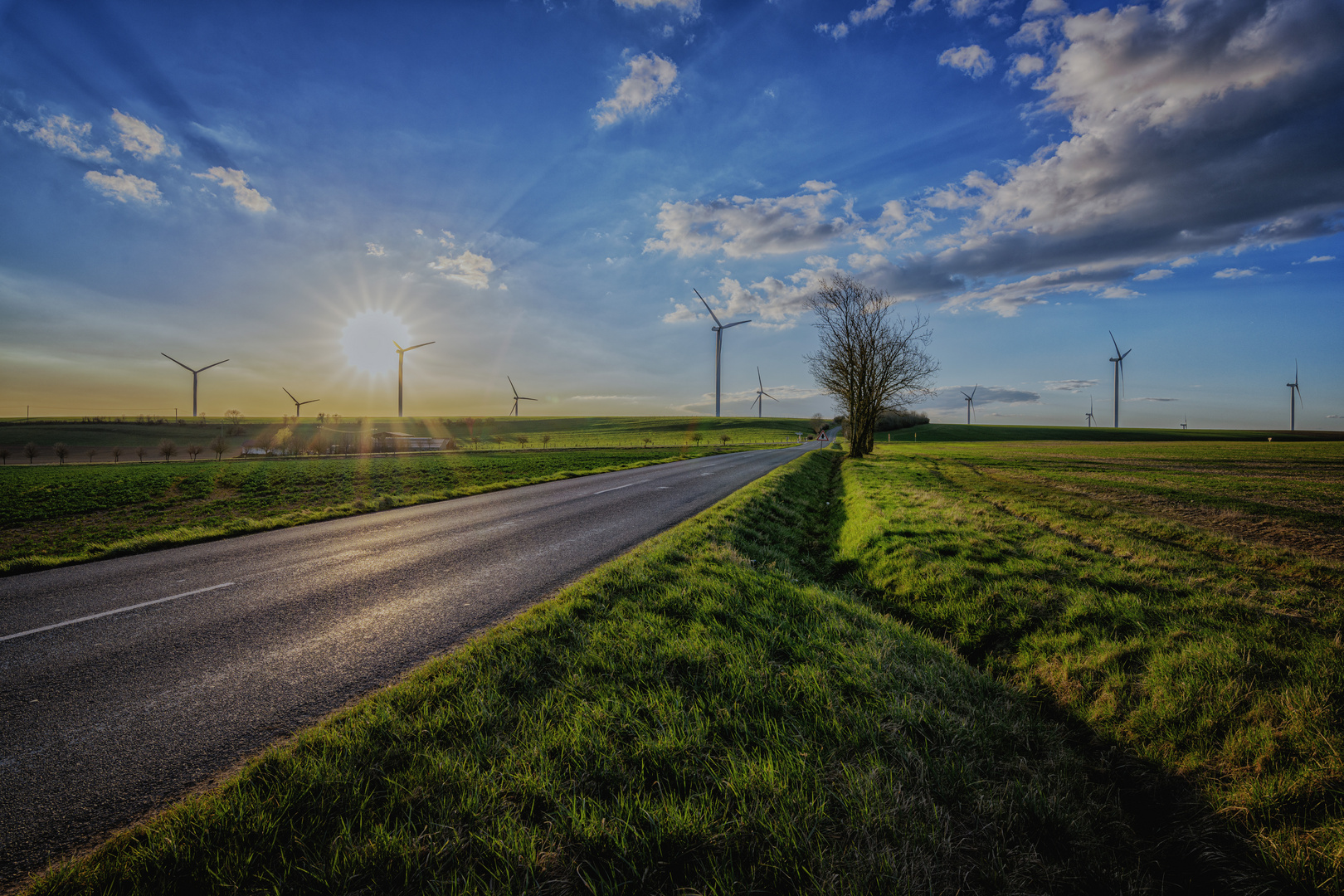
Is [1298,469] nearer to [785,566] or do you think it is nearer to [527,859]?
[785,566]

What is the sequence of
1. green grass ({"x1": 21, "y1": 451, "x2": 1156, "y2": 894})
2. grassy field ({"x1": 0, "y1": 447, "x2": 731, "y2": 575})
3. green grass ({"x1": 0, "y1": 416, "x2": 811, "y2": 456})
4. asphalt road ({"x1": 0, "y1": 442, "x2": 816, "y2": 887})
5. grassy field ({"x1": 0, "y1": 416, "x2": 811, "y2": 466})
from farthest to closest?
green grass ({"x1": 0, "y1": 416, "x2": 811, "y2": 456}) < grassy field ({"x1": 0, "y1": 416, "x2": 811, "y2": 466}) < grassy field ({"x1": 0, "y1": 447, "x2": 731, "y2": 575}) < asphalt road ({"x1": 0, "y1": 442, "x2": 816, "y2": 887}) < green grass ({"x1": 21, "y1": 451, "x2": 1156, "y2": 894})

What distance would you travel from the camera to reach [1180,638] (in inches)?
201

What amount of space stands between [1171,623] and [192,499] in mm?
34925

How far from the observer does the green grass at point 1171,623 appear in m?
3.32

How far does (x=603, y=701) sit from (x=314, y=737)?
201 cm

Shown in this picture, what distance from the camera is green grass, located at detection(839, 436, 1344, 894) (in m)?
3.32

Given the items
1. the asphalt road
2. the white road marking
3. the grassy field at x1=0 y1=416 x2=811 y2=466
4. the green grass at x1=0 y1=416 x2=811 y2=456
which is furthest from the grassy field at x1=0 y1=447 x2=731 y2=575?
the green grass at x1=0 y1=416 x2=811 y2=456

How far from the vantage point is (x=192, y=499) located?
24.5m

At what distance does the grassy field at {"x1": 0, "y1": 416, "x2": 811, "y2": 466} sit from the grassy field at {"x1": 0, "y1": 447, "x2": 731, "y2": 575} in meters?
34.9

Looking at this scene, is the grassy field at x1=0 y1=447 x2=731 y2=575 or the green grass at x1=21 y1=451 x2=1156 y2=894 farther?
the grassy field at x1=0 y1=447 x2=731 y2=575

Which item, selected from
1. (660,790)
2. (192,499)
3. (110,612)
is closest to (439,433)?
(192,499)

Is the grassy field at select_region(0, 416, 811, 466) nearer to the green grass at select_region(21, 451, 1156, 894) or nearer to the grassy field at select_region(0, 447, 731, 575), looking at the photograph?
the grassy field at select_region(0, 447, 731, 575)

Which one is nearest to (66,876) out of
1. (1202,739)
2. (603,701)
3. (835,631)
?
(603,701)

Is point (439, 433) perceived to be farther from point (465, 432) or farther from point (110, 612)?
point (110, 612)
